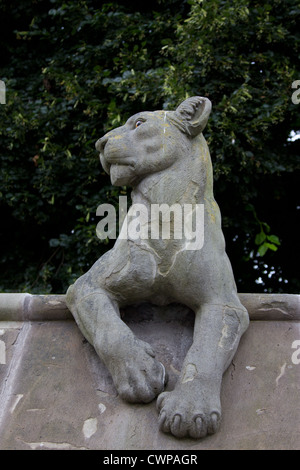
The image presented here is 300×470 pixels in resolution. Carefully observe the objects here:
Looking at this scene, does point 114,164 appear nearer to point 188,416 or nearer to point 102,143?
point 102,143

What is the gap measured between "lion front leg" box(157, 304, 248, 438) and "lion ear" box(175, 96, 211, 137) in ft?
2.62

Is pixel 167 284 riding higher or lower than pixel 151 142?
lower

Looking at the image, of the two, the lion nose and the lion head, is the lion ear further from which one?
the lion nose

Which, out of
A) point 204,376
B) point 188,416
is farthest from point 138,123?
point 188,416

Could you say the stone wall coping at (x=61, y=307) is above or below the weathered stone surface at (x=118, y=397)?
above

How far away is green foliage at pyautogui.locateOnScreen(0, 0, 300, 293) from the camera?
4465 millimetres

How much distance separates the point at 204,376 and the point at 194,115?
116 centimetres

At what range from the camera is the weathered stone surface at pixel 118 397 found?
201 centimetres

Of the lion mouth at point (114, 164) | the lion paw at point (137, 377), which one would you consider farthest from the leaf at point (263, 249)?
the lion paw at point (137, 377)

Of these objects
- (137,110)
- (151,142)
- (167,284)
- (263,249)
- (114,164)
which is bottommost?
(263,249)

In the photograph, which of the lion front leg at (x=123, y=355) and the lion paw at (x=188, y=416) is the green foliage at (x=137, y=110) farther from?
the lion paw at (x=188, y=416)

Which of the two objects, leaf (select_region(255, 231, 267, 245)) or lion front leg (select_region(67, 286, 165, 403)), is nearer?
lion front leg (select_region(67, 286, 165, 403))

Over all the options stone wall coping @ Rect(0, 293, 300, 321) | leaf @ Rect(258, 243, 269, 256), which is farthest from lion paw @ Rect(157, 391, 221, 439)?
leaf @ Rect(258, 243, 269, 256)

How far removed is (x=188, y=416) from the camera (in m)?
1.90
